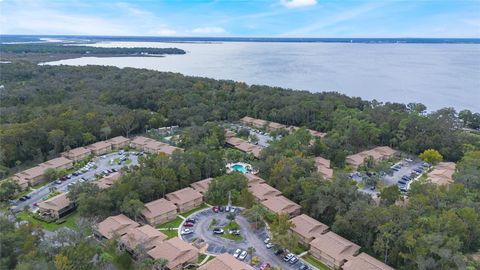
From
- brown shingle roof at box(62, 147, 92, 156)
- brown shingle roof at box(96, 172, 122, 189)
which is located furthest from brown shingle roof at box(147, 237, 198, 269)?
brown shingle roof at box(62, 147, 92, 156)

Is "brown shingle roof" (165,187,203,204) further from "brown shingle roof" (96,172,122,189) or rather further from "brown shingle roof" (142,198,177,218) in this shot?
"brown shingle roof" (96,172,122,189)

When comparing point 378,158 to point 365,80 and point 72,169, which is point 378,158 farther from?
point 365,80

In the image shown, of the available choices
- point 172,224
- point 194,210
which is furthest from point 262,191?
point 172,224

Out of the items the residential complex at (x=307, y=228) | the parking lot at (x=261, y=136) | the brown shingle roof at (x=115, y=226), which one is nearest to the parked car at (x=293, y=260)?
the residential complex at (x=307, y=228)

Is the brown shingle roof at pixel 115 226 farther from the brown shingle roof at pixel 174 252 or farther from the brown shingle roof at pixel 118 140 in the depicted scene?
the brown shingle roof at pixel 118 140

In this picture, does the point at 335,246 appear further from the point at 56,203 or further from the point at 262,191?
the point at 56,203

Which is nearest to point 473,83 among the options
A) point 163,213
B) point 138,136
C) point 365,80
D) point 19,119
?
point 365,80
